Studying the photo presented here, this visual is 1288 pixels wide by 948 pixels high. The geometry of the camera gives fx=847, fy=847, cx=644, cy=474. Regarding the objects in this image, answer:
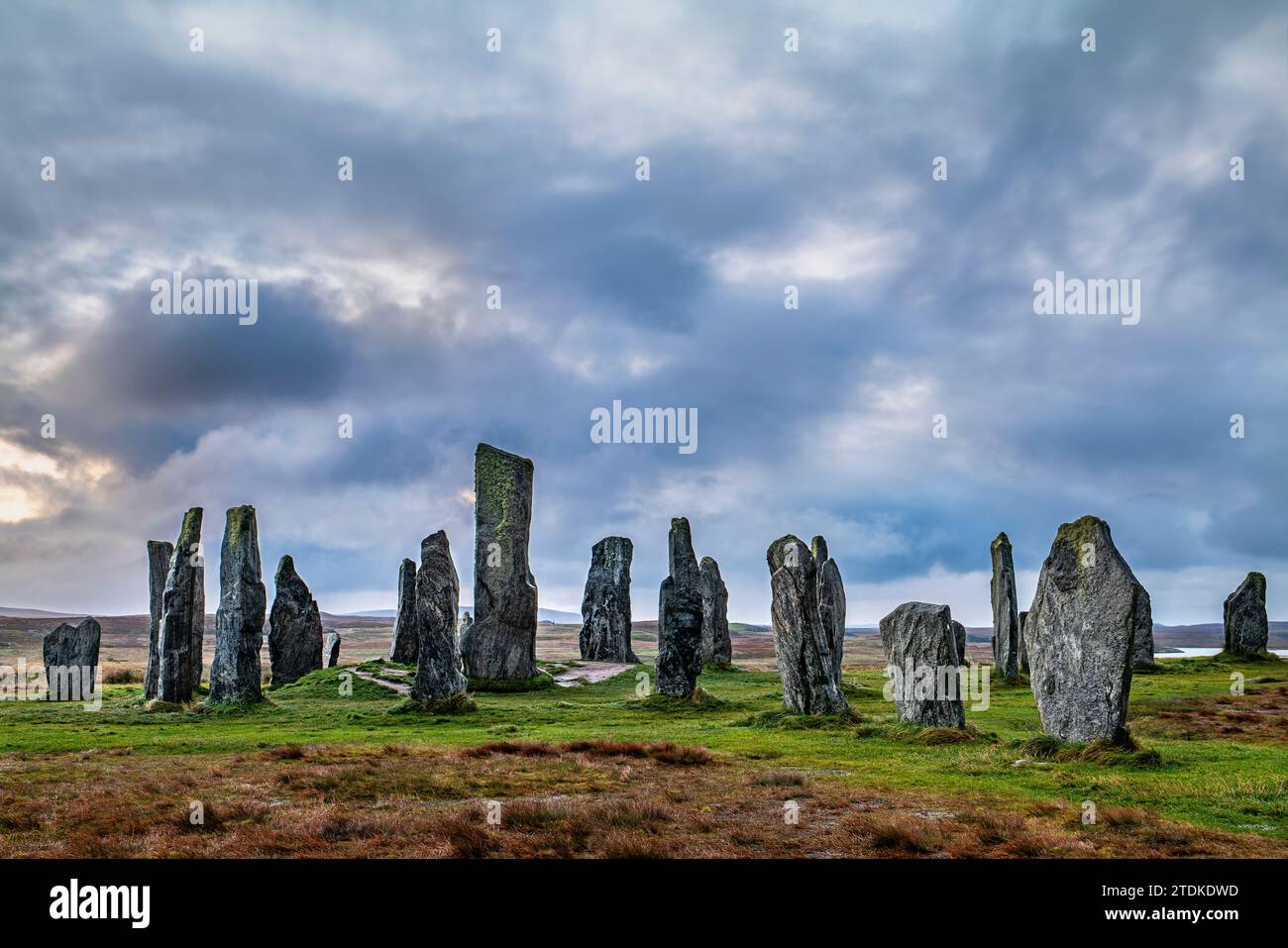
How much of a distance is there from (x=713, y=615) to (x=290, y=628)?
20.7 metres

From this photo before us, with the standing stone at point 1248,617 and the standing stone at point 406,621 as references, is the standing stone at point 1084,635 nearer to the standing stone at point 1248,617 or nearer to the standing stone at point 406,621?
the standing stone at point 406,621

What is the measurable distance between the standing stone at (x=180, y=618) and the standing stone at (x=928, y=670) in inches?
891

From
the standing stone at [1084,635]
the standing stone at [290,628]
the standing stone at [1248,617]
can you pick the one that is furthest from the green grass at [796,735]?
the standing stone at [1248,617]

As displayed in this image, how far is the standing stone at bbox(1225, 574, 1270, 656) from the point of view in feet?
141

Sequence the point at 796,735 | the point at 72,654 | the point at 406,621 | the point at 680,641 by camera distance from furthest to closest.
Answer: the point at 406,621
the point at 72,654
the point at 680,641
the point at 796,735

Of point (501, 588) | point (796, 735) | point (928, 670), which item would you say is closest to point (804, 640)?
point (796, 735)

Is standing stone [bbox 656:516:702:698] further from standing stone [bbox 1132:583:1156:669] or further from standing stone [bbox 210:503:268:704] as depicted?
standing stone [bbox 1132:583:1156:669]

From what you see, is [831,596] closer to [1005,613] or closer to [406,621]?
[1005,613]

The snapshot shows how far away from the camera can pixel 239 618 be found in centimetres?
2672

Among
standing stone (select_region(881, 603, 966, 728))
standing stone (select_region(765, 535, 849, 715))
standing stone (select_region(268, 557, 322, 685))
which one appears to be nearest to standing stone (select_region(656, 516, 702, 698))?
standing stone (select_region(765, 535, 849, 715))

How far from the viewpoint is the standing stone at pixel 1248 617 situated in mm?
42969

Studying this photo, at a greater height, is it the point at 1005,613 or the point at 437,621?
the point at 437,621

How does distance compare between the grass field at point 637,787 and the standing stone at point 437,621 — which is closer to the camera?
the grass field at point 637,787
